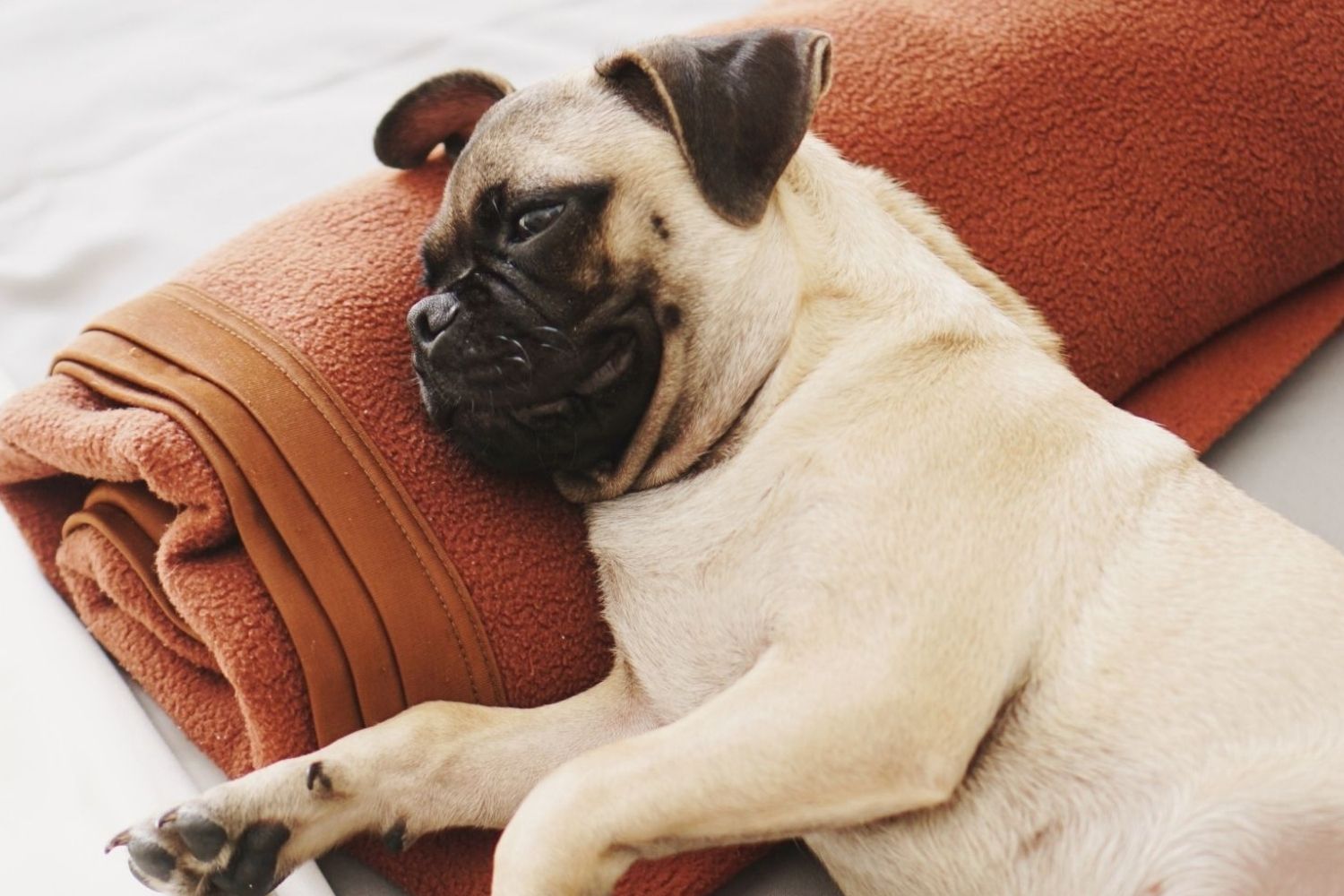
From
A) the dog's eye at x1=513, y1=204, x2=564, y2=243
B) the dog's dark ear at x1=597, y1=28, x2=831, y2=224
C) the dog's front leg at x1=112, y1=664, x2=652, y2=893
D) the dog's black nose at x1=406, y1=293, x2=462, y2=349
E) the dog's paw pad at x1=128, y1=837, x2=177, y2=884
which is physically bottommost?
the dog's front leg at x1=112, y1=664, x2=652, y2=893

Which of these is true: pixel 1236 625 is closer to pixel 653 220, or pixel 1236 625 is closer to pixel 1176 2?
pixel 653 220

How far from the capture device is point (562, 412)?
72.4 inches

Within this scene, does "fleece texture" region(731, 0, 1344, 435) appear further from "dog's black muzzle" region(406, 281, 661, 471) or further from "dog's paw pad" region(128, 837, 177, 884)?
"dog's paw pad" region(128, 837, 177, 884)

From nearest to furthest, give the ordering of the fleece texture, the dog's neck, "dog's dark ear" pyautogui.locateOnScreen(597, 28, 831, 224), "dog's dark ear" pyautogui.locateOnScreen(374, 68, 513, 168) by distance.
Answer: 1. "dog's dark ear" pyautogui.locateOnScreen(597, 28, 831, 224)
2. the dog's neck
3. "dog's dark ear" pyautogui.locateOnScreen(374, 68, 513, 168)
4. the fleece texture

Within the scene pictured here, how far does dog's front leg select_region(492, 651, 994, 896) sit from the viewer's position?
1478 millimetres

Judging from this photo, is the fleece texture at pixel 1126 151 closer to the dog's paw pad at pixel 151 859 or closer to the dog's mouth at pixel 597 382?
the dog's mouth at pixel 597 382

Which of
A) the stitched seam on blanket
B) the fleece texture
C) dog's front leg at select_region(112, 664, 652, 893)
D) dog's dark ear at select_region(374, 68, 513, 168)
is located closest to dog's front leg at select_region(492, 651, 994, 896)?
dog's front leg at select_region(112, 664, 652, 893)

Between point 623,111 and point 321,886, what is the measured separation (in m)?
1.23

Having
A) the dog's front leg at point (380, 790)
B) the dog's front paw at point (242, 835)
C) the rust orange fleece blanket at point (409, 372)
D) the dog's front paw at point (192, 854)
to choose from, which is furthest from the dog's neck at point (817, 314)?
the dog's front paw at point (192, 854)

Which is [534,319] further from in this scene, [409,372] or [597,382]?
[409,372]

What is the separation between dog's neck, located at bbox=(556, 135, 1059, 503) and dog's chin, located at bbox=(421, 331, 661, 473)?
1.5 inches

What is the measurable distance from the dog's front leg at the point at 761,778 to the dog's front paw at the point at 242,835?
340 millimetres

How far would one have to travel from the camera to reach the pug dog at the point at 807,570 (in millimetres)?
1508

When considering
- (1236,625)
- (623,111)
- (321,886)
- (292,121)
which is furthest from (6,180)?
(1236,625)
